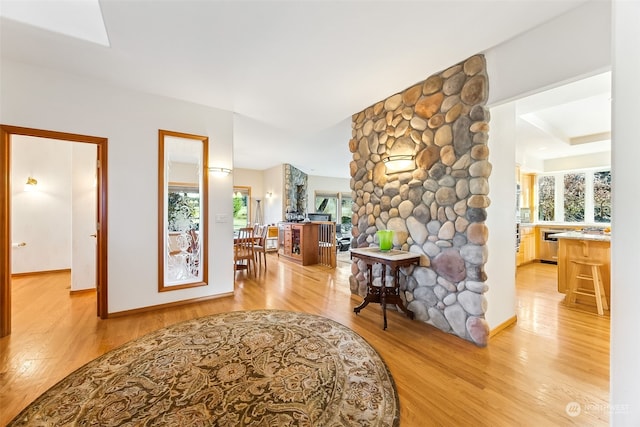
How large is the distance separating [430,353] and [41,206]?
22.2 feet

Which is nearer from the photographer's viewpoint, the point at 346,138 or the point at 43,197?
the point at 43,197

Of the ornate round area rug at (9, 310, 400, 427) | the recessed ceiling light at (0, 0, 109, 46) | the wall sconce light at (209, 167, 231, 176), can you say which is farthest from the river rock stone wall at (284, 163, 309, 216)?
the recessed ceiling light at (0, 0, 109, 46)

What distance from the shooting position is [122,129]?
298cm

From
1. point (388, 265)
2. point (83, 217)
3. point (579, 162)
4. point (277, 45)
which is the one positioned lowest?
point (388, 265)

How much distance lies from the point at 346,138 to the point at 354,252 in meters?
2.75

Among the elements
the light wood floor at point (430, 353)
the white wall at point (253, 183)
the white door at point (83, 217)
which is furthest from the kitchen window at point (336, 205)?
the white door at point (83, 217)

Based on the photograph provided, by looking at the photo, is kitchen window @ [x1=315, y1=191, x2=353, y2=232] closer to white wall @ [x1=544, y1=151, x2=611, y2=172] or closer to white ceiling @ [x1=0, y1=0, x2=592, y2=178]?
white wall @ [x1=544, y1=151, x2=611, y2=172]

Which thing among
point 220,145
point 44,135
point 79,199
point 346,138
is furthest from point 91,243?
point 346,138

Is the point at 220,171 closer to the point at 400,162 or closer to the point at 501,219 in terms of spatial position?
the point at 400,162

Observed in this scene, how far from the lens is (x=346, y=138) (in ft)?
16.4

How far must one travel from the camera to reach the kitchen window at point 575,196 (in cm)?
555

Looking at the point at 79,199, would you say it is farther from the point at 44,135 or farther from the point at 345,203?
the point at 345,203

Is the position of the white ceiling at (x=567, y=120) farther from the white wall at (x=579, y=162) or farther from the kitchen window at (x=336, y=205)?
the kitchen window at (x=336, y=205)

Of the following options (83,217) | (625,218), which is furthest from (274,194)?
(625,218)
